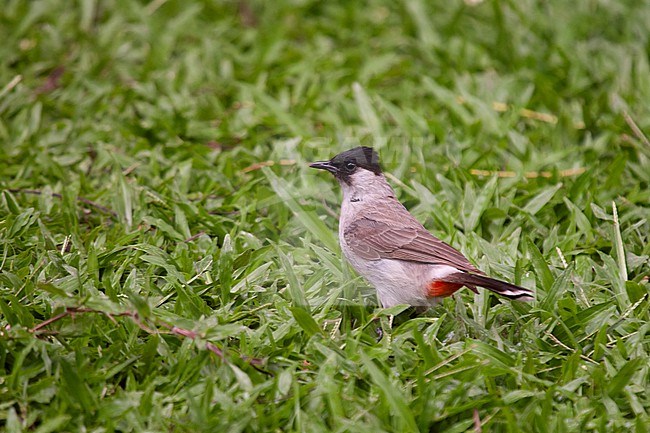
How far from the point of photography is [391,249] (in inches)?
175

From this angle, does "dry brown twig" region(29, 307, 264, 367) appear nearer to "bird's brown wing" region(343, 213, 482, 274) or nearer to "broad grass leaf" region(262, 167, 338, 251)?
"bird's brown wing" region(343, 213, 482, 274)

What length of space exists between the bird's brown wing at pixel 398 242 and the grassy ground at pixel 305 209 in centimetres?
26

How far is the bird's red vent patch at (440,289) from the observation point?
13.7ft

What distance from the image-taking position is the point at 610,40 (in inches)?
293

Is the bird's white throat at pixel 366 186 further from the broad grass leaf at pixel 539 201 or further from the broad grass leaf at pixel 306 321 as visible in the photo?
the broad grass leaf at pixel 306 321

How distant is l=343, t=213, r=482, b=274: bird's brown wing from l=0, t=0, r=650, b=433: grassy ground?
26 centimetres

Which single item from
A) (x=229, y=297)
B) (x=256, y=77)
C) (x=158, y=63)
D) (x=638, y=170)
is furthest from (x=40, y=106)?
(x=638, y=170)

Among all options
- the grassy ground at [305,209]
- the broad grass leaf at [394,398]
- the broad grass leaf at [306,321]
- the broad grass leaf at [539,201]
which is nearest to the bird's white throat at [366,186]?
the grassy ground at [305,209]

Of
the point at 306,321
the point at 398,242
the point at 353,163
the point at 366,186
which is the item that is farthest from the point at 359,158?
the point at 306,321

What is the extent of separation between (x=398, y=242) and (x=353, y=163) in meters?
0.67

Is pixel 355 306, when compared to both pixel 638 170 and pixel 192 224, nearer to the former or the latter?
pixel 192 224

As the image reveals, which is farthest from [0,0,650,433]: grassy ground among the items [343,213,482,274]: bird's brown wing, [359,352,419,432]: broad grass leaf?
[343,213,482,274]: bird's brown wing

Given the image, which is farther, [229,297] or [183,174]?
[183,174]

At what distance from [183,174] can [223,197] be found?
374 millimetres
